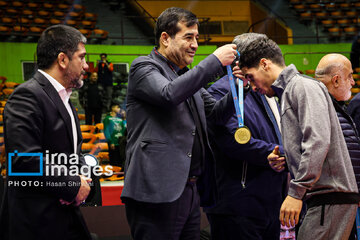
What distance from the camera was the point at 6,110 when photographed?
1981mm

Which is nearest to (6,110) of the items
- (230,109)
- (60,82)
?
(60,82)

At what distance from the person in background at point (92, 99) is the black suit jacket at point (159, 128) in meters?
7.93

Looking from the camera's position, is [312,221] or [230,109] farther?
[230,109]

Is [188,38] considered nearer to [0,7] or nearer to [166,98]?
[166,98]

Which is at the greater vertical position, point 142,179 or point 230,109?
point 230,109

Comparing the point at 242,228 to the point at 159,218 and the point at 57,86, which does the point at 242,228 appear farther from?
the point at 57,86

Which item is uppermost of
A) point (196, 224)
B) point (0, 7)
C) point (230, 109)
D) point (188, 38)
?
point (0, 7)

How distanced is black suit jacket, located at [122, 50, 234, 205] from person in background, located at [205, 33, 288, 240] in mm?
552

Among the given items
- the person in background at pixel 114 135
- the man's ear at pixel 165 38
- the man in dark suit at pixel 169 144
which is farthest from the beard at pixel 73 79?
the person in background at pixel 114 135

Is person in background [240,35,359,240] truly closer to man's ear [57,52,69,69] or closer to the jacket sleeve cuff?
the jacket sleeve cuff

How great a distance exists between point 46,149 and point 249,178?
46.6 inches

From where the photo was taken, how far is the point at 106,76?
10.5m

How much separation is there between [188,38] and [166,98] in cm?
43

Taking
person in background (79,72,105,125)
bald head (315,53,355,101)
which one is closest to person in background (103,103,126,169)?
person in background (79,72,105,125)
